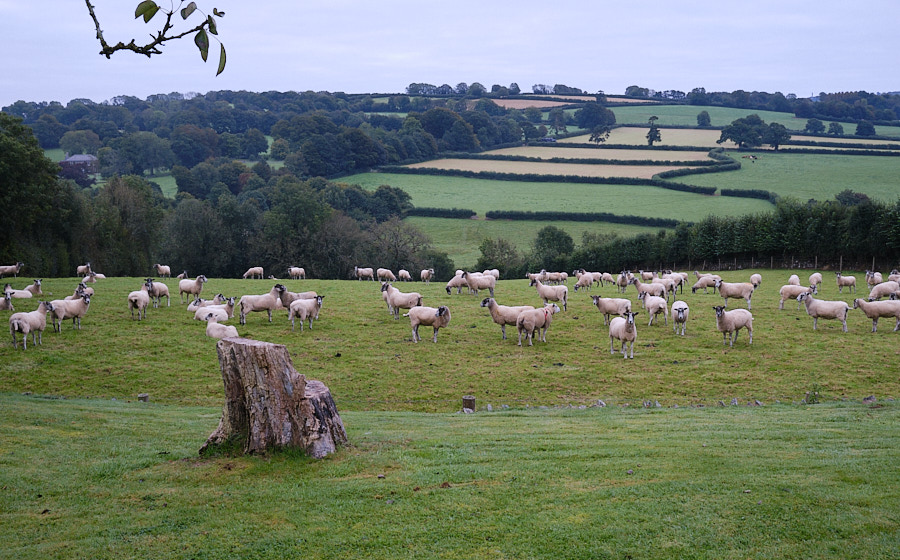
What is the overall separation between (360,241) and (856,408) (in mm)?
54102

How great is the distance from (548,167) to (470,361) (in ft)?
297

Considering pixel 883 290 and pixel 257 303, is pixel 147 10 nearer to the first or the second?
pixel 257 303

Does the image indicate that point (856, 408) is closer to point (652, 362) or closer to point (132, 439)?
point (652, 362)

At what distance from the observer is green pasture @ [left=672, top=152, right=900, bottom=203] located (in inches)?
3378

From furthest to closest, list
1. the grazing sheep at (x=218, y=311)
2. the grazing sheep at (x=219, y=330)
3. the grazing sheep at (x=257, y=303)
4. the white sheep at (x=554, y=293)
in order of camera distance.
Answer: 1. the white sheep at (x=554, y=293)
2. the grazing sheep at (x=257, y=303)
3. the grazing sheep at (x=218, y=311)
4. the grazing sheep at (x=219, y=330)

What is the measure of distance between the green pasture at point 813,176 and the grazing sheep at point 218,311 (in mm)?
73409

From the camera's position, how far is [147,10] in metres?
4.35

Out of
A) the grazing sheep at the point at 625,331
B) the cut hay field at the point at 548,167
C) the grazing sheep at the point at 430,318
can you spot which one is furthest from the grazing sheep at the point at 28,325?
the cut hay field at the point at 548,167

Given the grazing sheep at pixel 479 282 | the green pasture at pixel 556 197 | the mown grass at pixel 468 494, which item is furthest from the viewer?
the green pasture at pixel 556 197

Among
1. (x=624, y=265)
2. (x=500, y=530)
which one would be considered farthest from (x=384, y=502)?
(x=624, y=265)

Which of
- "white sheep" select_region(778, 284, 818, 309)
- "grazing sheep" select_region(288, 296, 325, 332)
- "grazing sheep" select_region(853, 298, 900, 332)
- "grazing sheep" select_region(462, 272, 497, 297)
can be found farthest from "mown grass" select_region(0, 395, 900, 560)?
"grazing sheep" select_region(462, 272, 497, 297)

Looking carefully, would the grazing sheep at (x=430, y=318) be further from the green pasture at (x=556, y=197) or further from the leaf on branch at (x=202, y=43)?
the green pasture at (x=556, y=197)

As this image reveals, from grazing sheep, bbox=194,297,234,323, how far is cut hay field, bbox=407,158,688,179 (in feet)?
264

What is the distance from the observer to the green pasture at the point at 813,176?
85812mm
